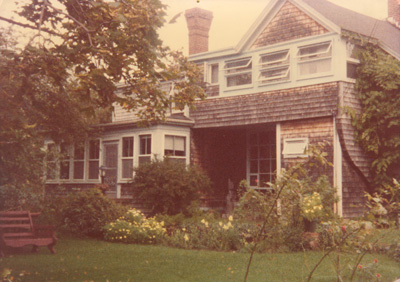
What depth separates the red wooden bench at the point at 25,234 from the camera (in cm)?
1046

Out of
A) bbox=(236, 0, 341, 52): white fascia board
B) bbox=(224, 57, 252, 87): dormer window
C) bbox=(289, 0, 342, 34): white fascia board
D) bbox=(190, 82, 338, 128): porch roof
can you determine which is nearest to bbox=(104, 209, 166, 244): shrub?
bbox=(190, 82, 338, 128): porch roof

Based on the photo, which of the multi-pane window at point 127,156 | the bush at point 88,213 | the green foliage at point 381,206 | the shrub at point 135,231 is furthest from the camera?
the multi-pane window at point 127,156

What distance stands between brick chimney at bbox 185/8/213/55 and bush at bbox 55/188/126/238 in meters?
8.33

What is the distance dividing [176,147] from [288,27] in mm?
5633

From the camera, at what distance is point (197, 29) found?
2131 cm

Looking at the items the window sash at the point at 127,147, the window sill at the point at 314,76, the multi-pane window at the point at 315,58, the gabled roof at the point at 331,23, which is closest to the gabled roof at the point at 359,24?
the gabled roof at the point at 331,23

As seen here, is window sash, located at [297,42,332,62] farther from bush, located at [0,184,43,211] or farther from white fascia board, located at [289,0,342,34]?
bush, located at [0,184,43,211]

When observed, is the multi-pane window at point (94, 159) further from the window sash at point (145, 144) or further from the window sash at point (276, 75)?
the window sash at point (276, 75)

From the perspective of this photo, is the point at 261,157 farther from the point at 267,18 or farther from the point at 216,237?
the point at 216,237

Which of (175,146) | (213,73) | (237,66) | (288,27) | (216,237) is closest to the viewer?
(216,237)

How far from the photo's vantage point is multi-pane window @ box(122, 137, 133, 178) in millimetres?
19781

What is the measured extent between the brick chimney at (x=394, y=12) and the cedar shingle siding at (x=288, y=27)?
6.08 meters

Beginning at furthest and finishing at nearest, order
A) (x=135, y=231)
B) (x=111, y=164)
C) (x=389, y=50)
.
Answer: (x=111, y=164), (x=389, y=50), (x=135, y=231)

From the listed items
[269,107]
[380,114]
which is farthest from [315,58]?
[380,114]
